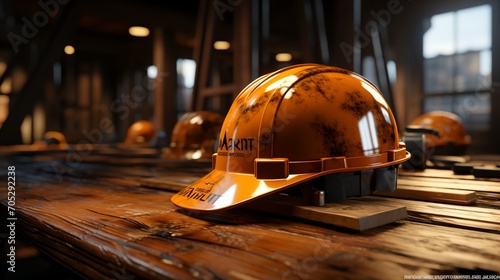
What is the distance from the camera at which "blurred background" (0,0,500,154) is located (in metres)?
4.50

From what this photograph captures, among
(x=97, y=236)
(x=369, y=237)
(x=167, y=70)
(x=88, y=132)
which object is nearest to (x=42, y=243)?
(x=97, y=236)

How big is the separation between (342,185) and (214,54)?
5404 millimetres

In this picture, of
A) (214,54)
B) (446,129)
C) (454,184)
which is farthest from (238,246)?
(214,54)

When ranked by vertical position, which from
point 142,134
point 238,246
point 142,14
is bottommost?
point 238,246

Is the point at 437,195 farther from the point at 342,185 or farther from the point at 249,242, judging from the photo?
the point at 249,242

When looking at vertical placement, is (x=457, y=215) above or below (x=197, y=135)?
below

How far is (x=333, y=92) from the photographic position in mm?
1279

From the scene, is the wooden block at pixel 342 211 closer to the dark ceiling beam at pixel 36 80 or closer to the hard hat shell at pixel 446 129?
the hard hat shell at pixel 446 129

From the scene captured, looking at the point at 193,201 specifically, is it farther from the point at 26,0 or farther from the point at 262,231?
the point at 26,0

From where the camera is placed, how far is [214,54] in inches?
251

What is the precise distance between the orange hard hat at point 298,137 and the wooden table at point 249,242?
0.37 feet

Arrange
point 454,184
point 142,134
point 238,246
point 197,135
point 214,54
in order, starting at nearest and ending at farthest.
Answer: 1. point 238,246
2. point 454,184
3. point 197,135
4. point 214,54
5. point 142,134

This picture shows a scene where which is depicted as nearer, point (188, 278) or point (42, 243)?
point (188, 278)

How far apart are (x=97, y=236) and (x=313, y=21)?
418 centimetres
